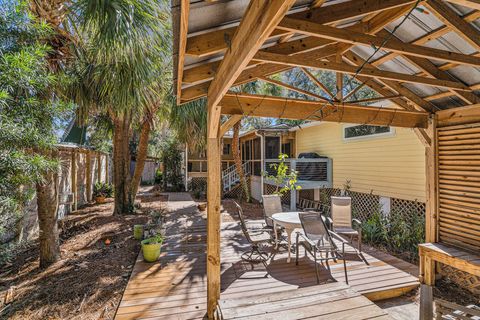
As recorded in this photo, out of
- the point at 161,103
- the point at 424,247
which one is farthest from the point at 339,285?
the point at 161,103

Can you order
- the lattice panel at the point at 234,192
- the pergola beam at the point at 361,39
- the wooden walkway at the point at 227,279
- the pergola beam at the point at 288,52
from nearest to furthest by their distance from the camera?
the pergola beam at the point at 361,39 → the pergola beam at the point at 288,52 → the wooden walkway at the point at 227,279 → the lattice panel at the point at 234,192

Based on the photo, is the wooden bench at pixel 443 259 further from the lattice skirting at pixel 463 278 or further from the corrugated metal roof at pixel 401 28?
the corrugated metal roof at pixel 401 28

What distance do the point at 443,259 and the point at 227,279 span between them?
3.61 metres

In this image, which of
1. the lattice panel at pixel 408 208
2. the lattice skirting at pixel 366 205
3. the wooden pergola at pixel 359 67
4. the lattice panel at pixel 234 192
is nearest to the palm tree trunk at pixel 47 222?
the wooden pergola at pixel 359 67

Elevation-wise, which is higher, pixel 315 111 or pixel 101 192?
pixel 315 111

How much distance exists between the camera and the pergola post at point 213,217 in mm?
3377

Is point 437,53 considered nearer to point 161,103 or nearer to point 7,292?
point 7,292

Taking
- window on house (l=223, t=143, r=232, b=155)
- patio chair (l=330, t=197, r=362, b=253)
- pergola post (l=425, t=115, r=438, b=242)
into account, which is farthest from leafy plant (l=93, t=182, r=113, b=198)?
pergola post (l=425, t=115, r=438, b=242)

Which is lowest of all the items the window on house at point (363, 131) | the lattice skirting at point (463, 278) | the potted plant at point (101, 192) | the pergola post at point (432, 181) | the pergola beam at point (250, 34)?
the lattice skirting at point (463, 278)

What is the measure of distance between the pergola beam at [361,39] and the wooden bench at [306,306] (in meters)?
2.84

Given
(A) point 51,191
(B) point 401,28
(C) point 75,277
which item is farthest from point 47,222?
(B) point 401,28

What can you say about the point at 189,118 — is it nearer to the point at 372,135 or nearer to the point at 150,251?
the point at 150,251

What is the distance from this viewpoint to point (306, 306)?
2.90m

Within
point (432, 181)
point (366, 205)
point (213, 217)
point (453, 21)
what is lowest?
point (366, 205)
